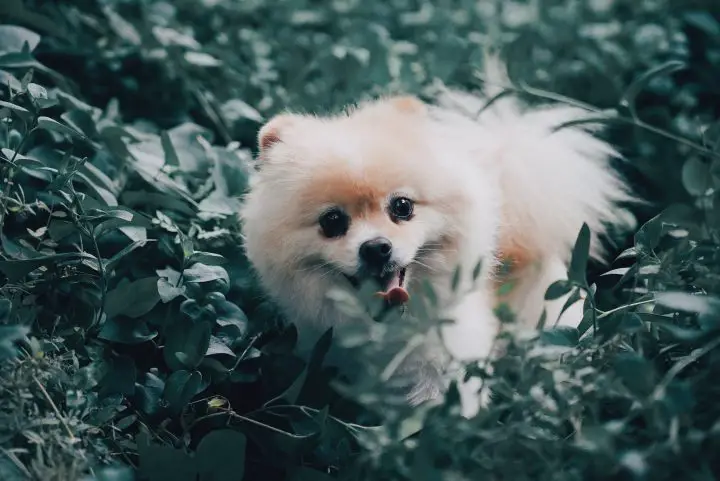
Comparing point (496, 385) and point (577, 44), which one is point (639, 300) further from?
point (577, 44)

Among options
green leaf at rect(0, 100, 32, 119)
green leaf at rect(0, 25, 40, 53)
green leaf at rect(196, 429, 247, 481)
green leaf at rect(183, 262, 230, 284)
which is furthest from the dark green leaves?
green leaf at rect(0, 25, 40, 53)

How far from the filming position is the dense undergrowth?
1.33 meters

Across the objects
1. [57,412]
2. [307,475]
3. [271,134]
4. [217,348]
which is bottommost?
[307,475]

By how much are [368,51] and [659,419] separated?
2.36 meters

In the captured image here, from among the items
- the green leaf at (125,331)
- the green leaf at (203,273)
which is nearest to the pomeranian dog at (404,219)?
the green leaf at (203,273)

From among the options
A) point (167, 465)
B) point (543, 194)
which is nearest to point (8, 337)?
point (167, 465)

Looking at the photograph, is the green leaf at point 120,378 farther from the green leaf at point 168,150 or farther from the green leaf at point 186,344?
the green leaf at point 168,150

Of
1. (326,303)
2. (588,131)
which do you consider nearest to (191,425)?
(326,303)

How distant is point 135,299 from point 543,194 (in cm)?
124

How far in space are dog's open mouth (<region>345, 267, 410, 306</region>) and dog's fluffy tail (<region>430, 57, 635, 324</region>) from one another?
0.46 metres

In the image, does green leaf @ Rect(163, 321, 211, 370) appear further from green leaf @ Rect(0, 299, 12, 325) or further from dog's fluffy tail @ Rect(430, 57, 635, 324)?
dog's fluffy tail @ Rect(430, 57, 635, 324)

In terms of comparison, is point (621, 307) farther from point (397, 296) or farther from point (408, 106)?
point (408, 106)

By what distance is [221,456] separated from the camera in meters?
1.55

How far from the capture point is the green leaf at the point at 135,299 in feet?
5.93
